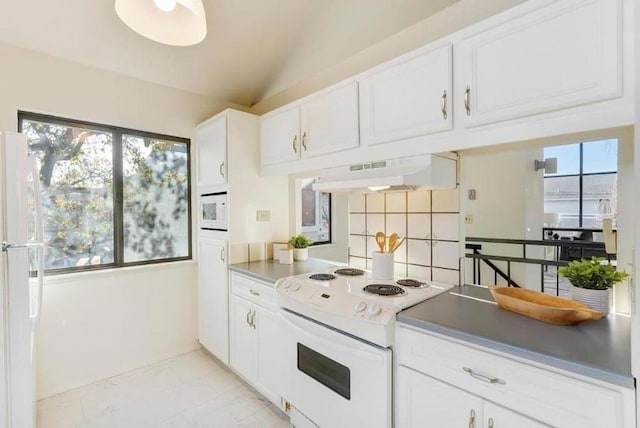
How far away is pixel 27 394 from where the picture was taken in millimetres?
1623

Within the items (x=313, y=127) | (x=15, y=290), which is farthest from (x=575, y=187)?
(x=15, y=290)

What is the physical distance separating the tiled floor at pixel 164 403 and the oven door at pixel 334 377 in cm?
44

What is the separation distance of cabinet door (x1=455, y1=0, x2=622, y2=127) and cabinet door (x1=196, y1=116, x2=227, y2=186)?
70.8 inches

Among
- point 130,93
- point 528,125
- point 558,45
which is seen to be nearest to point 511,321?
point 528,125

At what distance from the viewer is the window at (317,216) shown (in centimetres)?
313

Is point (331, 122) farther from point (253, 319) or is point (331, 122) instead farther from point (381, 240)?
point (253, 319)

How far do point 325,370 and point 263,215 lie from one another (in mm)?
1457

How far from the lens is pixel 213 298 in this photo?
2736 mm

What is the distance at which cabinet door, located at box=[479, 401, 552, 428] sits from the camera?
1040mm

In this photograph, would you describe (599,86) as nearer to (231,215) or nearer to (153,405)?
(231,215)

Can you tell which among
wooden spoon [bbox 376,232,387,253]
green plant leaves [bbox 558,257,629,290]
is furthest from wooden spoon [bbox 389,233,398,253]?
green plant leaves [bbox 558,257,629,290]

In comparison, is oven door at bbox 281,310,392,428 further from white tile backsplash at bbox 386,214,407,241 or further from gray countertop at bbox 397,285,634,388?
white tile backsplash at bbox 386,214,407,241

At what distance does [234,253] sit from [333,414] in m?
1.41

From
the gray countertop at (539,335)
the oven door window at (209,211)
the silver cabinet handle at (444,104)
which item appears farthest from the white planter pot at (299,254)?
the silver cabinet handle at (444,104)
